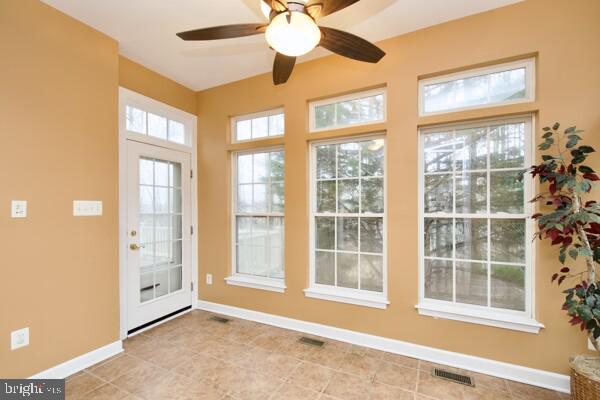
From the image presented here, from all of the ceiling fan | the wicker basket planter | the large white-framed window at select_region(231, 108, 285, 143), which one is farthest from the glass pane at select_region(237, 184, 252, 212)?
the wicker basket planter

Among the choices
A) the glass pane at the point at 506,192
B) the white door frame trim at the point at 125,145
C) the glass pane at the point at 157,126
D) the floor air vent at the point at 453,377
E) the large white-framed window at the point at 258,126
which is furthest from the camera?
the large white-framed window at the point at 258,126

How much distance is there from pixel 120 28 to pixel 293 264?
9.08ft

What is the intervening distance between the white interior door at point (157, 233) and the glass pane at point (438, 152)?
9.22 ft

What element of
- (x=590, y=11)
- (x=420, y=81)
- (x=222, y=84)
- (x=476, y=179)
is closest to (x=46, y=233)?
(x=222, y=84)

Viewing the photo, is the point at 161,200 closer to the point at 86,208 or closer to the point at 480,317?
the point at 86,208

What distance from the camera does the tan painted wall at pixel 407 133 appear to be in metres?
1.96

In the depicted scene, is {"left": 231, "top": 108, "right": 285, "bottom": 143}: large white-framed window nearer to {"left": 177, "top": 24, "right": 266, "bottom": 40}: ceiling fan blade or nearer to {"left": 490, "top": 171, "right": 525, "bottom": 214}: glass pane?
{"left": 177, "top": 24, "right": 266, "bottom": 40}: ceiling fan blade

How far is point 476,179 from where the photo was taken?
2.31m

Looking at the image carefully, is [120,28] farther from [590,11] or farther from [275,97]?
[590,11]

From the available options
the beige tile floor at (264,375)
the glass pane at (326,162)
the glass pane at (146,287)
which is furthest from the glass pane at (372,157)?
the glass pane at (146,287)

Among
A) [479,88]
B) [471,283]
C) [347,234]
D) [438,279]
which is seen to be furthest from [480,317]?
[479,88]

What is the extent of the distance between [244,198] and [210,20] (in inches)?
74.9

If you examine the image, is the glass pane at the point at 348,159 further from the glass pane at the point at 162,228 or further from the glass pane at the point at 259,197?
the glass pane at the point at 162,228

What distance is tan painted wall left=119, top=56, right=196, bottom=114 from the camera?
2802 millimetres
